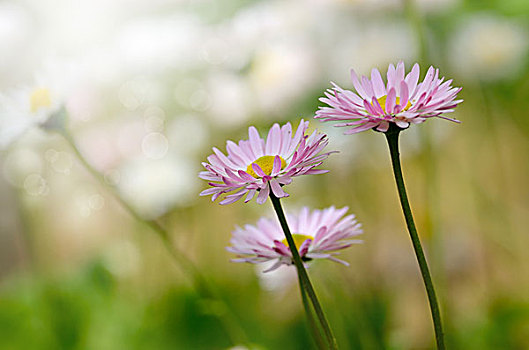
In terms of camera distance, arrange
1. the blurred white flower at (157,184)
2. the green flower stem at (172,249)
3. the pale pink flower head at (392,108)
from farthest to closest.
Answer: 1. the blurred white flower at (157,184)
2. the green flower stem at (172,249)
3. the pale pink flower head at (392,108)

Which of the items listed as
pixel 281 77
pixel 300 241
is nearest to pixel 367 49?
pixel 281 77

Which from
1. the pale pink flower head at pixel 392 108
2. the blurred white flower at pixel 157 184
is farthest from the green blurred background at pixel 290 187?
the pale pink flower head at pixel 392 108

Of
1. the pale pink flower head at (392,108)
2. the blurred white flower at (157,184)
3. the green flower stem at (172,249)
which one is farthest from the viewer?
the blurred white flower at (157,184)

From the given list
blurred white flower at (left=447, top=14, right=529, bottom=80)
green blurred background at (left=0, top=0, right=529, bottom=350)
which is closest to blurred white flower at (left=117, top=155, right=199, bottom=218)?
green blurred background at (left=0, top=0, right=529, bottom=350)

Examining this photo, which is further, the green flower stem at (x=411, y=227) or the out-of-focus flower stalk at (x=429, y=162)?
the out-of-focus flower stalk at (x=429, y=162)

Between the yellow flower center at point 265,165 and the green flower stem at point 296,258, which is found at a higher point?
the yellow flower center at point 265,165

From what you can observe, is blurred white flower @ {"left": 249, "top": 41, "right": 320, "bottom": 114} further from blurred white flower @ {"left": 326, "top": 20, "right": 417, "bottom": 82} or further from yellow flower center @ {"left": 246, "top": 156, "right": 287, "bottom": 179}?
yellow flower center @ {"left": 246, "top": 156, "right": 287, "bottom": 179}

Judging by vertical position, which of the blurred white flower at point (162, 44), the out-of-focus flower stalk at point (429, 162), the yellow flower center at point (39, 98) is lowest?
the out-of-focus flower stalk at point (429, 162)

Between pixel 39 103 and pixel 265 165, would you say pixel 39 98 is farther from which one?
pixel 265 165

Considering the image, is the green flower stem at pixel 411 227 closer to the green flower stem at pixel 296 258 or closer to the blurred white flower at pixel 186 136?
the green flower stem at pixel 296 258
